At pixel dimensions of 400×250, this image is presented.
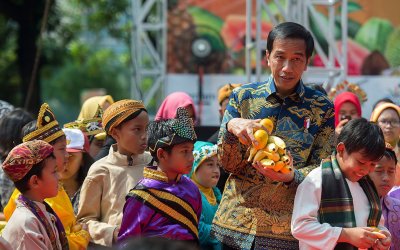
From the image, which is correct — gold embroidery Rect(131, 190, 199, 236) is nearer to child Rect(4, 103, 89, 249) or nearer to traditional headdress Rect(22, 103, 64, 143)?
child Rect(4, 103, 89, 249)

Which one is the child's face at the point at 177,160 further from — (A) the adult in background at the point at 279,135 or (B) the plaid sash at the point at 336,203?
(B) the plaid sash at the point at 336,203

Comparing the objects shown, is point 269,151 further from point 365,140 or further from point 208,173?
point 208,173

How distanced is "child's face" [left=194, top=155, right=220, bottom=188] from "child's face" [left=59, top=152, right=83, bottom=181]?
0.83 meters

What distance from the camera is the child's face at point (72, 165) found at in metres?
5.67

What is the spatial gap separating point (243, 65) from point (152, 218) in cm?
903

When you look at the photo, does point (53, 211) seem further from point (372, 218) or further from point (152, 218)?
point (372, 218)

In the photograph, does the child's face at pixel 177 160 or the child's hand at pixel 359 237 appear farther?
the child's face at pixel 177 160

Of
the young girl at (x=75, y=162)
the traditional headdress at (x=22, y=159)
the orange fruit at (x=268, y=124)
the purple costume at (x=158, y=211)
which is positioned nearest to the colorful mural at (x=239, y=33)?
the young girl at (x=75, y=162)

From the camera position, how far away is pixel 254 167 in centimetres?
405

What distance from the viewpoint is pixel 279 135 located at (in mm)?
4082

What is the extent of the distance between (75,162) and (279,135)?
6.65ft

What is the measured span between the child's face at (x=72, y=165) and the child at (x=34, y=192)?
45.7 inches

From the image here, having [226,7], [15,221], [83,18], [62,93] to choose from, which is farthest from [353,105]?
[62,93]

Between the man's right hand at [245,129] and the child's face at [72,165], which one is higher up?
the man's right hand at [245,129]
